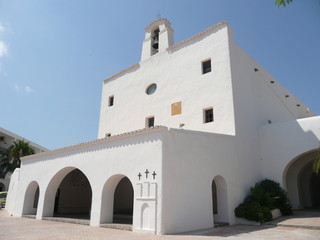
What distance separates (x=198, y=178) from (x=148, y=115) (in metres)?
7.44

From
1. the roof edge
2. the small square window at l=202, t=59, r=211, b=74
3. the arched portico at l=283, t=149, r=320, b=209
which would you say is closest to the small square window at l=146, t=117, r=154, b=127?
the small square window at l=202, t=59, r=211, b=74

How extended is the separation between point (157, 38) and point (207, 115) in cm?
834

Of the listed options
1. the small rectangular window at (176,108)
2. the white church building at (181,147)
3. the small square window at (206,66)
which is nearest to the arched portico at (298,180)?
the white church building at (181,147)

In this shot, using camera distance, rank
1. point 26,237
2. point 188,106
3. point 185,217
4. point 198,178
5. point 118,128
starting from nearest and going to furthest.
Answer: point 26,237
point 185,217
point 198,178
point 188,106
point 118,128

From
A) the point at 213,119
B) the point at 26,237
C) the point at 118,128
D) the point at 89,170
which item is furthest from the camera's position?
the point at 118,128

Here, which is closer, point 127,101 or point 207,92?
point 207,92

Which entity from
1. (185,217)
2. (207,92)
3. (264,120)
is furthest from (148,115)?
(185,217)

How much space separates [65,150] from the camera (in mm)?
13812

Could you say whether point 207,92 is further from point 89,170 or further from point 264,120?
point 89,170

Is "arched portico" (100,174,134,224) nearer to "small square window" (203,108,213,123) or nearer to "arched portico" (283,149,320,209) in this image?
"small square window" (203,108,213,123)

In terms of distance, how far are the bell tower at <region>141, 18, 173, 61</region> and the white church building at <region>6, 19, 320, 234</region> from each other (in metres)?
0.08

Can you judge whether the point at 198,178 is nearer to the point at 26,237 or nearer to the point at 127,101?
the point at 26,237

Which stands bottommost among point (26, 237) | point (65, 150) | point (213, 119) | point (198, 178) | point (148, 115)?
point (26, 237)

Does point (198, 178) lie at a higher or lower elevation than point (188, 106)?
lower
